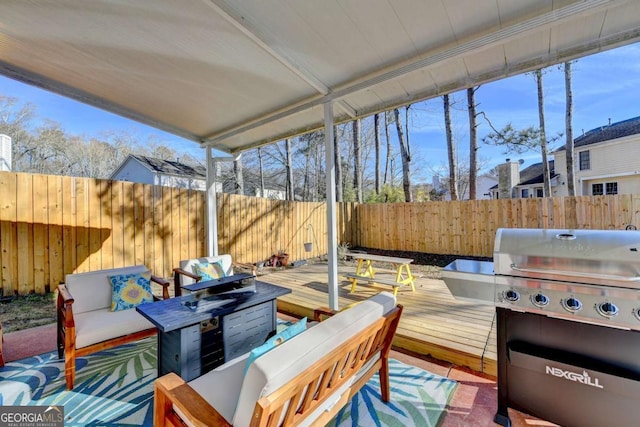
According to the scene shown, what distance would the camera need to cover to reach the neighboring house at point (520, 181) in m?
9.28

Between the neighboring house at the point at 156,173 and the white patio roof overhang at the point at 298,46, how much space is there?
325 inches

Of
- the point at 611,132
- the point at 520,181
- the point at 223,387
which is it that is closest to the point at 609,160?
the point at 611,132

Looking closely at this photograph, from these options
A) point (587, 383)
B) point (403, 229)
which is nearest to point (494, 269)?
point (587, 383)

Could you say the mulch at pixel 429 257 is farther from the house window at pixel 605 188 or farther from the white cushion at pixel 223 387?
the house window at pixel 605 188

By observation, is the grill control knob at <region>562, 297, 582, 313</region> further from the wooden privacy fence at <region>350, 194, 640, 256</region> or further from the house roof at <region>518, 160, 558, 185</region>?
the house roof at <region>518, 160, 558, 185</region>

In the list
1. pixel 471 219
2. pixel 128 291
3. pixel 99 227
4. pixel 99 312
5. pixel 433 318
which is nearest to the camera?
pixel 99 312

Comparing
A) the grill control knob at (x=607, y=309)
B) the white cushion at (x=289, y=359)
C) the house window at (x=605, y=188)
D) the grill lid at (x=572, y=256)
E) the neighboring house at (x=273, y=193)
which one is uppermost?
the neighboring house at (x=273, y=193)

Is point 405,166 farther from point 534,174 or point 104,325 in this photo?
point 104,325

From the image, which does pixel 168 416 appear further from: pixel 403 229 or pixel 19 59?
pixel 403 229

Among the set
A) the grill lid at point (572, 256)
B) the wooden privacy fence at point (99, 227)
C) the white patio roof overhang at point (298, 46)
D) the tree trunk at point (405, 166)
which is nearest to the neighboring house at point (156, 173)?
the wooden privacy fence at point (99, 227)

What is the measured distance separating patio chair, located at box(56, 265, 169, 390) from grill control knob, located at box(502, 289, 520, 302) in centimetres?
290

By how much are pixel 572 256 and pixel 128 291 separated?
144 inches

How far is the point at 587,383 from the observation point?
1509 mm

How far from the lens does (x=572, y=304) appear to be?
1.49m
